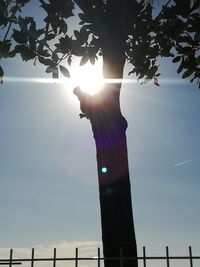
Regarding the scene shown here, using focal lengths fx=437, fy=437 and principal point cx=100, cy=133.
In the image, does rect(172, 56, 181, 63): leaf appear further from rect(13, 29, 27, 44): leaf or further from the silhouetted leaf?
rect(13, 29, 27, 44): leaf

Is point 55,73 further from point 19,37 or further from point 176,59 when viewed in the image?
point 176,59

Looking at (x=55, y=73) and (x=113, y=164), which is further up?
(x=55, y=73)

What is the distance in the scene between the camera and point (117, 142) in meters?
9.05

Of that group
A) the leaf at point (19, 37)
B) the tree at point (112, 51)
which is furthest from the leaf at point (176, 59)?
the leaf at point (19, 37)

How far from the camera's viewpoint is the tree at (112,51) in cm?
710

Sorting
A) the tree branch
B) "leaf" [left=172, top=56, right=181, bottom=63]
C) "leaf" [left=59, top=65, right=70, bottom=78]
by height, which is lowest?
"leaf" [left=59, top=65, right=70, bottom=78]

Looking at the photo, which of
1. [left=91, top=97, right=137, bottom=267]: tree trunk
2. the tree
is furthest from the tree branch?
[left=91, top=97, right=137, bottom=267]: tree trunk

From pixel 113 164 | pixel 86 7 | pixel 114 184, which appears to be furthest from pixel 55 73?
pixel 114 184

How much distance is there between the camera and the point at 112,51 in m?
8.39

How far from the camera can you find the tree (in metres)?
7.10

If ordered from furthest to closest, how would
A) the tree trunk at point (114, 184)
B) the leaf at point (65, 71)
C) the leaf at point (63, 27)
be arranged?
the tree trunk at point (114, 184)
the leaf at point (63, 27)
the leaf at point (65, 71)

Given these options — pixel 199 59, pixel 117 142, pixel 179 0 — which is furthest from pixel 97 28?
pixel 117 142

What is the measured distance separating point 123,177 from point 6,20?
149 inches

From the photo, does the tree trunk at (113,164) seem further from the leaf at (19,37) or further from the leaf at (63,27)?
the leaf at (19,37)
